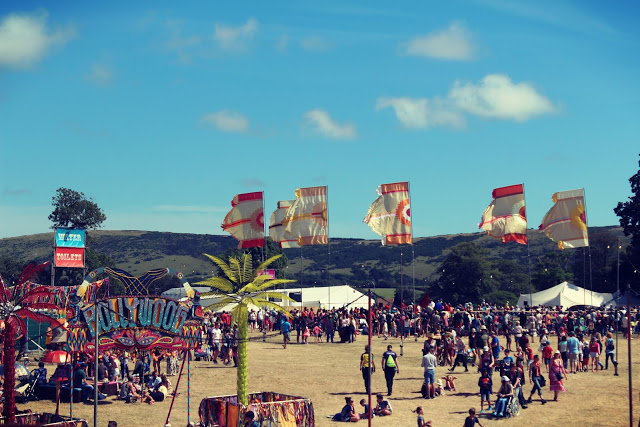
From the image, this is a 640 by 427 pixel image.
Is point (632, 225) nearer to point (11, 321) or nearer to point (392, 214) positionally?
point (392, 214)

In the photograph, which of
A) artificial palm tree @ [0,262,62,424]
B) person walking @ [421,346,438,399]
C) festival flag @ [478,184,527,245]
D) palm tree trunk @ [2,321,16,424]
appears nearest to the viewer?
palm tree trunk @ [2,321,16,424]

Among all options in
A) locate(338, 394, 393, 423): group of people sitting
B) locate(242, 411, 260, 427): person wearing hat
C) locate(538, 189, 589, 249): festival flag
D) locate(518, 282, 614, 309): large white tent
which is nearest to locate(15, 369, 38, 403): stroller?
locate(242, 411, 260, 427): person wearing hat

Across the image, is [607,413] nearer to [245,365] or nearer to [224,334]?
[245,365]

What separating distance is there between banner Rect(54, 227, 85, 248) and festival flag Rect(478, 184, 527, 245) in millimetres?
27037

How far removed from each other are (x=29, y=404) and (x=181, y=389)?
5.82m

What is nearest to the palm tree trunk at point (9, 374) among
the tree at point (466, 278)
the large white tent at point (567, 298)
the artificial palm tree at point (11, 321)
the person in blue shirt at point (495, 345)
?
the artificial palm tree at point (11, 321)

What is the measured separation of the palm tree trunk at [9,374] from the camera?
21.6 metres

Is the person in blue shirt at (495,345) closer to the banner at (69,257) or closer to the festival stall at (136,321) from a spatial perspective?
the festival stall at (136,321)

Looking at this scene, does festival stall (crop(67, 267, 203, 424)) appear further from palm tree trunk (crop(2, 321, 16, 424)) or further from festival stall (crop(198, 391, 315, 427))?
palm tree trunk (crop(2, 321, 16, 424))

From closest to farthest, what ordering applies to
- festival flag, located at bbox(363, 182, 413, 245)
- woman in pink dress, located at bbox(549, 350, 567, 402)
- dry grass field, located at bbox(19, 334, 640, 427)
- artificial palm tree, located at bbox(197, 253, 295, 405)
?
artificial palm tree, located at bbox(197, 253, 295, 405)
dry grass field, located at bbox(19, 334, 640, 427)
woman in pink dress, located at bbox(549, 350, 567, 402)
festival flag, located at bbox(363, 182, 413, 245)

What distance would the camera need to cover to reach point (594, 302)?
6044 centimetres

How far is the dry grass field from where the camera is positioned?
1003 inches

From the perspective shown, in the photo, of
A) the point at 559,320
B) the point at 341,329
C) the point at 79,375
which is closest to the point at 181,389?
the point at 79,375

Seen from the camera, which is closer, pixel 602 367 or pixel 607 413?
pixel 607 413
